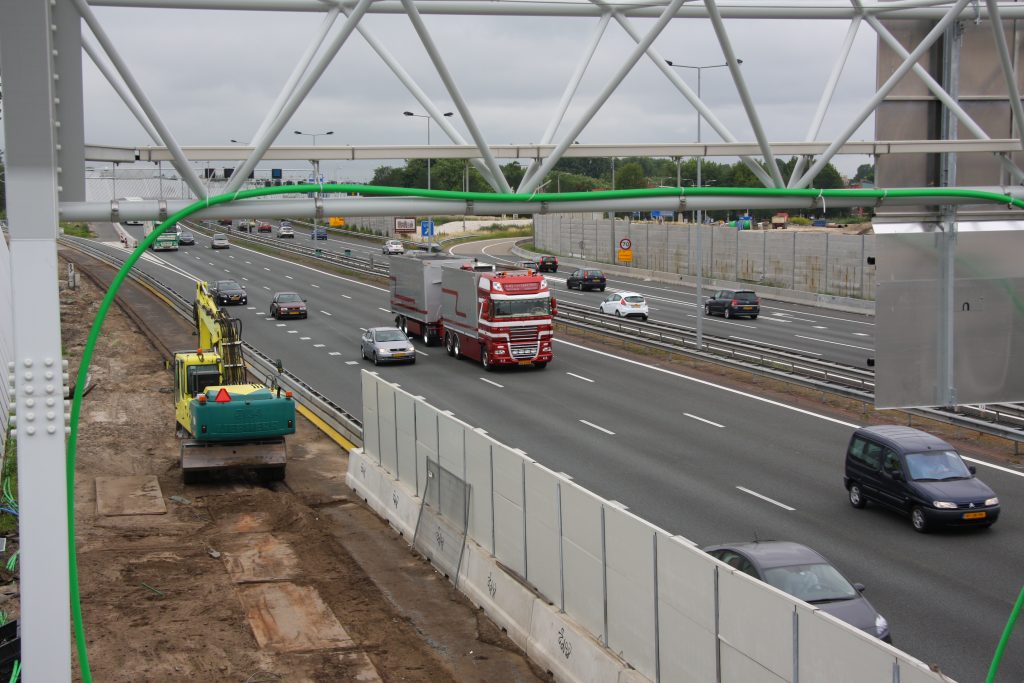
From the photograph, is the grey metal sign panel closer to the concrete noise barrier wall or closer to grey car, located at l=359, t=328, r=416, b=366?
the concrete noise barrier wall

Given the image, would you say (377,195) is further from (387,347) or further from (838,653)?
(387,347)

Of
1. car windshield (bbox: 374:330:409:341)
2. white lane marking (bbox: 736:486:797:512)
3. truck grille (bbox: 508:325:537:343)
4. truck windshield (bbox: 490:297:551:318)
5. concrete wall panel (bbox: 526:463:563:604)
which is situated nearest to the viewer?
concrete wall panel (bbox: 526:463:563:604)

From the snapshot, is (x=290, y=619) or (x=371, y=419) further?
(x=371, y=419)

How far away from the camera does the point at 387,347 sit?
4244 cm

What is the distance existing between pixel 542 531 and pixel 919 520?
359 inches

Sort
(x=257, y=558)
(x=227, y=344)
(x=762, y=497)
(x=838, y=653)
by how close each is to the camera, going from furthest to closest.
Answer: (x=227, y=344), (x=762, y=497), (x=257, y=558), (x=838, y=653)

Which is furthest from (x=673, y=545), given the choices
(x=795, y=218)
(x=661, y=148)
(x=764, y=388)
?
(x=795, y=218)

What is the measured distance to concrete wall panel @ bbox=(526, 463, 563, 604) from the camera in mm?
15523

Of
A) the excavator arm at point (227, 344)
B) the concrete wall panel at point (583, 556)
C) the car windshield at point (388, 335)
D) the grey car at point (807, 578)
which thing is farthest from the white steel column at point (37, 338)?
the car windshield at point (388, 335)

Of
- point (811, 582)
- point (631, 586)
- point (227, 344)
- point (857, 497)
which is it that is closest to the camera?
point (631, 586)

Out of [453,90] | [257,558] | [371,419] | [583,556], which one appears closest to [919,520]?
[583,556]

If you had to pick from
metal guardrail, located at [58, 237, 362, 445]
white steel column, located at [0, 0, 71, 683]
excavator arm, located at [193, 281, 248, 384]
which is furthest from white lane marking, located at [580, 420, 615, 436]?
white steel column, located at [0, 0, 71, 683]

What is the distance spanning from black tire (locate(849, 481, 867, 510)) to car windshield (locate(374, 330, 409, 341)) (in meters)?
22.8

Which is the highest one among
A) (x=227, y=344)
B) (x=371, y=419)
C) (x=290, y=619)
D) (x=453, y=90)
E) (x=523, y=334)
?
(x=453, y=90)
